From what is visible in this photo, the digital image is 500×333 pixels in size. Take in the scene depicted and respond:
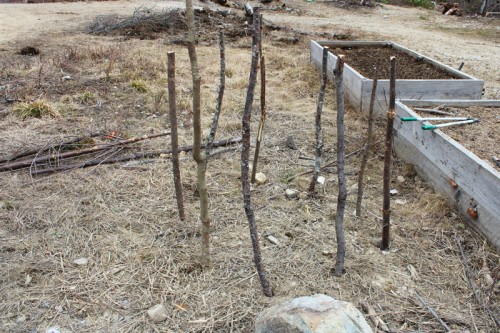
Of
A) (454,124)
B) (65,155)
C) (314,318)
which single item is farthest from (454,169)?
(65,155)

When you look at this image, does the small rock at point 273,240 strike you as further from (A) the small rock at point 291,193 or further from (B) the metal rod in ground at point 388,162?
(B) the metal rod in ground at point 388,162

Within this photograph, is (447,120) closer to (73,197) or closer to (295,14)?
(73,197)

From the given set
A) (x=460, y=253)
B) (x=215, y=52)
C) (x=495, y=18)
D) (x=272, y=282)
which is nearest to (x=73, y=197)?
(x=272, y=282)

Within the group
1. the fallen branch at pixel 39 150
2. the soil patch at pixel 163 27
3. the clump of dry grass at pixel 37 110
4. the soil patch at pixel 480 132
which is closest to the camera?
the soil patch at pixel 480 132

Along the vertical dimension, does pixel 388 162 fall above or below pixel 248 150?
below

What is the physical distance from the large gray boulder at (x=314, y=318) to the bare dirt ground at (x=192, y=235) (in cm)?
40

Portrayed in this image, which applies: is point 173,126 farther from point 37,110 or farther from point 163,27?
point 163,27

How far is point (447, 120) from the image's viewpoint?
3.75 metres

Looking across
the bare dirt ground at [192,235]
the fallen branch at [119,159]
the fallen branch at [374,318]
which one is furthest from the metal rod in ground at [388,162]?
the fallen branch at [119,159]

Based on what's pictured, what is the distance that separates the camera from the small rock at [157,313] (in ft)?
7.01

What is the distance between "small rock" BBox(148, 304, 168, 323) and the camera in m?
2.14

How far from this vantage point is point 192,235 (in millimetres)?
2809

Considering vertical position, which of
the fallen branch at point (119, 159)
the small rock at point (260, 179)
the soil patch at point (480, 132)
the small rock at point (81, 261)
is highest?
the soil patch at point (480, 132)

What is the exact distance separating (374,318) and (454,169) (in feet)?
4.96
